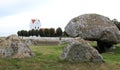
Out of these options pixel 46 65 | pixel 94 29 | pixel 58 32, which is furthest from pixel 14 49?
pixel 58 32

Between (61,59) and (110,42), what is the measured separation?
8.61 meters

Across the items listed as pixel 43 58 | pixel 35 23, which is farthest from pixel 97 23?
pixel 35 23

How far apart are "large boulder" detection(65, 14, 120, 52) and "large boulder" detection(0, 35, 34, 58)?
746cm

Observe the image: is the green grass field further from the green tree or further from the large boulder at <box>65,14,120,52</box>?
the green tree

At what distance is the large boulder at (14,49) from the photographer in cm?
1661

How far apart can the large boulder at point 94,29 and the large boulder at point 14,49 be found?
24.5 feet

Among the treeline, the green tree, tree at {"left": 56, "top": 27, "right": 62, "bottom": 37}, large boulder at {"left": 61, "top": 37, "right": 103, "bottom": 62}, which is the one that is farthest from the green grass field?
the treeline

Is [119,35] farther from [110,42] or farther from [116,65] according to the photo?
[116,65]

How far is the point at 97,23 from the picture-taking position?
947 inches

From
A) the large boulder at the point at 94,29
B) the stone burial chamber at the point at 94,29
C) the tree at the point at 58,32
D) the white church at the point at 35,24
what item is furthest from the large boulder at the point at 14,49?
the white church at the point at 35,24

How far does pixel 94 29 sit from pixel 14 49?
318 inches

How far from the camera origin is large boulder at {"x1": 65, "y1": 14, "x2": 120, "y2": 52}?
23.8 metres

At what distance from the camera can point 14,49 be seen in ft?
55.0

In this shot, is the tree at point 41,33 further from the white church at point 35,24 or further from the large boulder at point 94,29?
the large boulder at point 94,29
